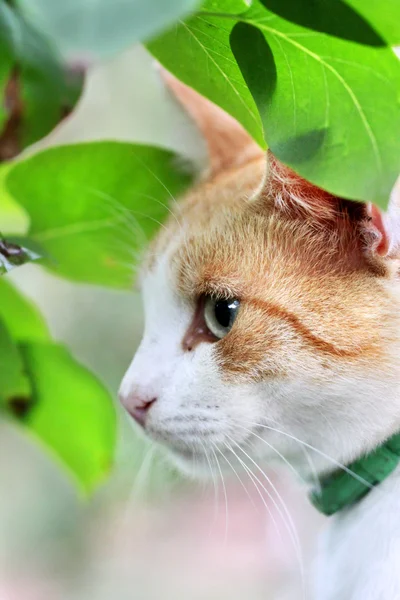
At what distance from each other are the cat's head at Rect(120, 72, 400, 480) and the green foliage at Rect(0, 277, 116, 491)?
1.4 inches

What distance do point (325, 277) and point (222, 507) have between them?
593 mm

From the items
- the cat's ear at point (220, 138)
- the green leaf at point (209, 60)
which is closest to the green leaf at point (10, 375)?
the green leaf at point (209, 60)

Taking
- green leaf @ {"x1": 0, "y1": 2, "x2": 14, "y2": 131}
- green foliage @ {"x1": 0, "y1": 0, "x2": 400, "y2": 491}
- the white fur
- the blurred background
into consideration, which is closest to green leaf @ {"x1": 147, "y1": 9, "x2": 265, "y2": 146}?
green foliage @ {"x1": 0, "y1": 0, "x2": 400, "y2": 491}

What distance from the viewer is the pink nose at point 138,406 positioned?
0.58 m

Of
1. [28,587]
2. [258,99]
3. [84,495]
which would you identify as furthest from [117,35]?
[28,587]

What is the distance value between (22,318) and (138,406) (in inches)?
5.5

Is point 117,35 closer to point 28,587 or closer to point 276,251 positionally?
point 276,251

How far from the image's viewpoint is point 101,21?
8.7 inches

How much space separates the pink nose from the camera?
58 cm

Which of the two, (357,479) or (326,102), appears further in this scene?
(357,479)

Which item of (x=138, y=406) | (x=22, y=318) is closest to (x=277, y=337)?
(x=138, y=406)

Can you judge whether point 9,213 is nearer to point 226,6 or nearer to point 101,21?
point 226,6

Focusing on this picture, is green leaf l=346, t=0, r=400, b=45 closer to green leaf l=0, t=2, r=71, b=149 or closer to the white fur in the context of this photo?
green leaf l=0, t=2, r=71, b=149

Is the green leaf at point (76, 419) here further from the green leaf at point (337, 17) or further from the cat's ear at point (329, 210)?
the green leaf at point (337, 17)
